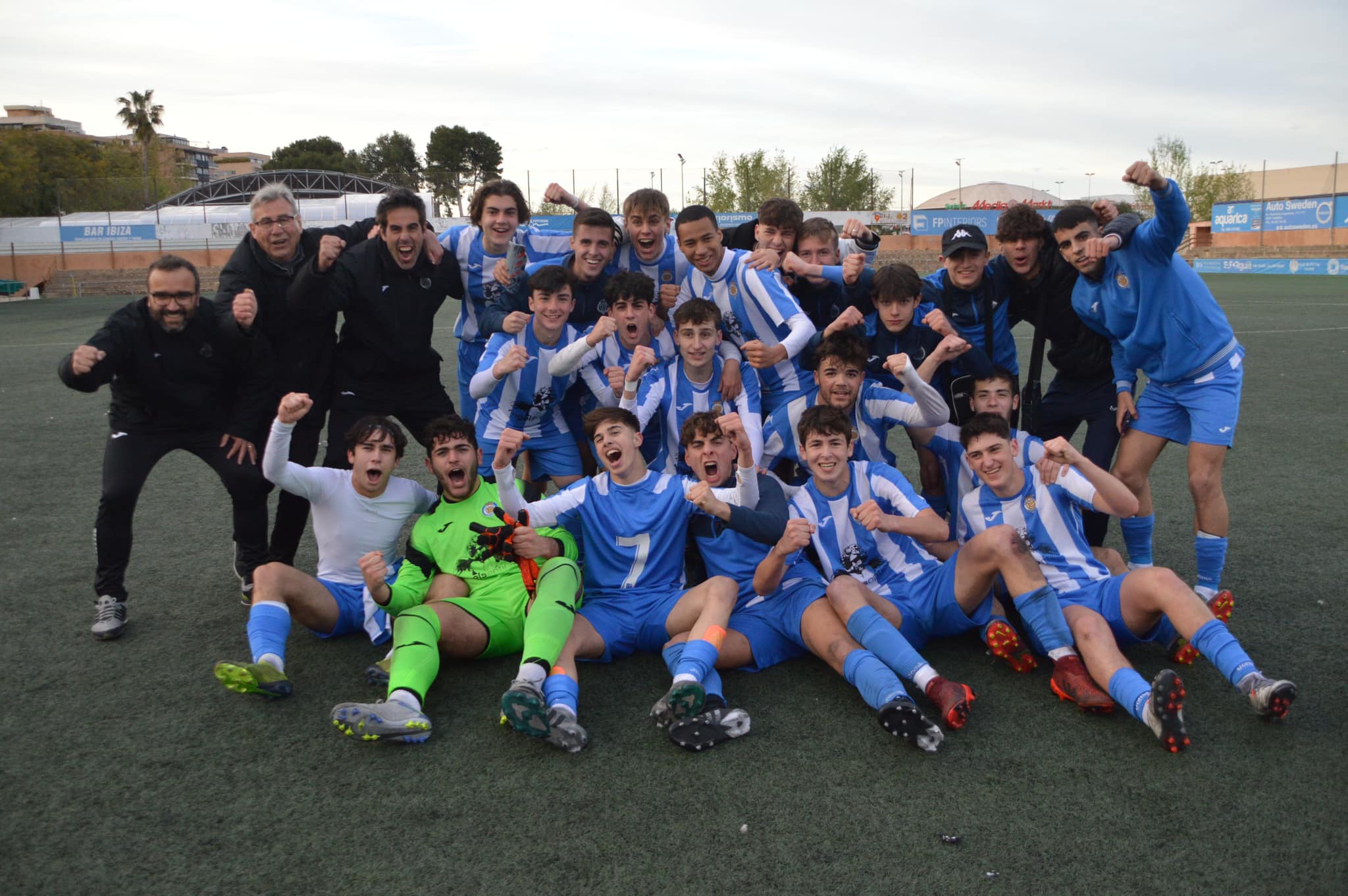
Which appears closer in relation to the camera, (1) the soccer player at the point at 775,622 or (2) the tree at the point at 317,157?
(1) the soccer player at the point at 775,622

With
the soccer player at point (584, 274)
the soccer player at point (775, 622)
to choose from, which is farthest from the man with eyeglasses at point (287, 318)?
the soccer player at point (775, 622)

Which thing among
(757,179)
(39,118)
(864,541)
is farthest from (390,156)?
(864,541)

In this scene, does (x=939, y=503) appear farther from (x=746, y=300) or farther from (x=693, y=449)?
(x=693, y=449)

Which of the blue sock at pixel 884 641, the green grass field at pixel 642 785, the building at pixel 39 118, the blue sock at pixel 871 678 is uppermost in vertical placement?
the building at pixel 39 118

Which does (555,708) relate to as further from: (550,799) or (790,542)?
(790,542)

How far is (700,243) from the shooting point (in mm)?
4883

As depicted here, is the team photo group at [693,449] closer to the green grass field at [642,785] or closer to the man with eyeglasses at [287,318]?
the man with eyeglasses at [287,318]

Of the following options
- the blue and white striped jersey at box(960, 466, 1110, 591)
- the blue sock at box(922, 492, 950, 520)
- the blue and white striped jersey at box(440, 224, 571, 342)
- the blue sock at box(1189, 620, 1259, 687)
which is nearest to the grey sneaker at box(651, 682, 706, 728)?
the blue and white striped jersey at box(960, 466, 1110, 591)

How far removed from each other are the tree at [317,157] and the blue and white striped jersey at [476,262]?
65646 millimetres

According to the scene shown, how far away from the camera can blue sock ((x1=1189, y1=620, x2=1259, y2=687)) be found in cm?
308

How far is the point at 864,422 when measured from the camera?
14.9ft

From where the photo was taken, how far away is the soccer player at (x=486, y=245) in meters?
5.23

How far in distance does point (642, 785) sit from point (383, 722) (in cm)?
90

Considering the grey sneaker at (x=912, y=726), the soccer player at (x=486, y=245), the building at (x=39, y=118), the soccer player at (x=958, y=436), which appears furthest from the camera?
the building at (x=39, y=118)
